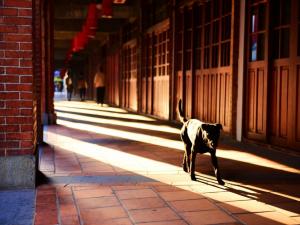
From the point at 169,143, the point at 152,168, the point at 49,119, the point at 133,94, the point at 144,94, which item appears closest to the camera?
the point at 152,168

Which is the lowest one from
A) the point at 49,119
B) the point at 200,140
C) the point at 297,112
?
the point at 49,119

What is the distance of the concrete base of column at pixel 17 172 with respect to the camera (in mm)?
4098

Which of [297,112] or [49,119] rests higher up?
[297,112]

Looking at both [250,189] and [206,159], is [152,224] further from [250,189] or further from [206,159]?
[206,159]

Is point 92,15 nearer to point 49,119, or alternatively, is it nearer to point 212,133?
point 49,119

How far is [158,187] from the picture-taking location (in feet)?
13.9

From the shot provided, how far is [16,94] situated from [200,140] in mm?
1800

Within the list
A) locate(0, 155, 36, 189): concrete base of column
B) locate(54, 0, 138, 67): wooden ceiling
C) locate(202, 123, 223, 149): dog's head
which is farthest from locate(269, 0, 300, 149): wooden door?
locate(54, 0, 138, 67): wooden ceiling

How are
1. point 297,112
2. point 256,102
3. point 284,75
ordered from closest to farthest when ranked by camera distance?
point 297,112
point 284,75
point 256,102

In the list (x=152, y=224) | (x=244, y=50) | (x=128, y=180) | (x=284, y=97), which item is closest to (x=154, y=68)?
(x=244, y=50)

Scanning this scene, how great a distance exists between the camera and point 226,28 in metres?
8.07

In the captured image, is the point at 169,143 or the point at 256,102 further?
the point at 169,143

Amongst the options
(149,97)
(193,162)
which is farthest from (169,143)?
(149,97)

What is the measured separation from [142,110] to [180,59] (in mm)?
3561
